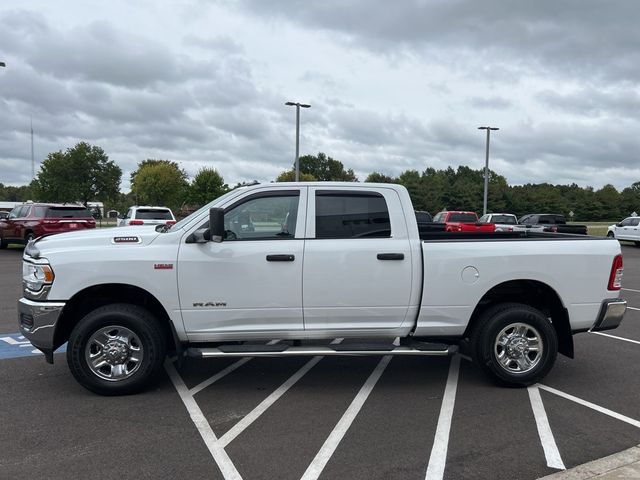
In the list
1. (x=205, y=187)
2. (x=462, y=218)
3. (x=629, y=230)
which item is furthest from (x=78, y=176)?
(x=629, y=230)

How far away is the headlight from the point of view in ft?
15.8

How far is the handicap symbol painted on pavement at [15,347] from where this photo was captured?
250 inches

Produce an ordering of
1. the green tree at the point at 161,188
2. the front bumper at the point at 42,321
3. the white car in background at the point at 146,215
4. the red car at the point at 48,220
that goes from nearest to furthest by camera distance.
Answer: the front bumper at the point at 42,321 < the white car in background at the point at 146,215 < the red car at the point at 48,220 < the green tree at the point at 161,188

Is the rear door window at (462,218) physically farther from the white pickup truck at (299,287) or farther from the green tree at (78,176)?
the green tree at (78,176)

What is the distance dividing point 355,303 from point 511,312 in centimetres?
152

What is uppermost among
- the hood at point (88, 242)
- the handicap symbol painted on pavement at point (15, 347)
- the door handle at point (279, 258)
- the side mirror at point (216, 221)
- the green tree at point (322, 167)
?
the green tree at point (322, 167)

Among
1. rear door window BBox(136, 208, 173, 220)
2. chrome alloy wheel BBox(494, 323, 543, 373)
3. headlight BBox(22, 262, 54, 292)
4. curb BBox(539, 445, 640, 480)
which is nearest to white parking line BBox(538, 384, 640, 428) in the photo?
chrome alloy wheel BBox(494, 323, 543, 373)

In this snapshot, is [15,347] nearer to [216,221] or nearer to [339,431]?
[216,221]

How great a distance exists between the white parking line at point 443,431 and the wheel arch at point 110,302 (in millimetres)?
2410

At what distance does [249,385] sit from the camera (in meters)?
5.37

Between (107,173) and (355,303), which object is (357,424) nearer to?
(355,303)

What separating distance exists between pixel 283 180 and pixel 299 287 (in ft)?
221

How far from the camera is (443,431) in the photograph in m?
4.27

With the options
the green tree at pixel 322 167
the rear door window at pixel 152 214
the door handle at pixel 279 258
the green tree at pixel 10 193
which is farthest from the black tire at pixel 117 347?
the green tree at pixel 10 193
